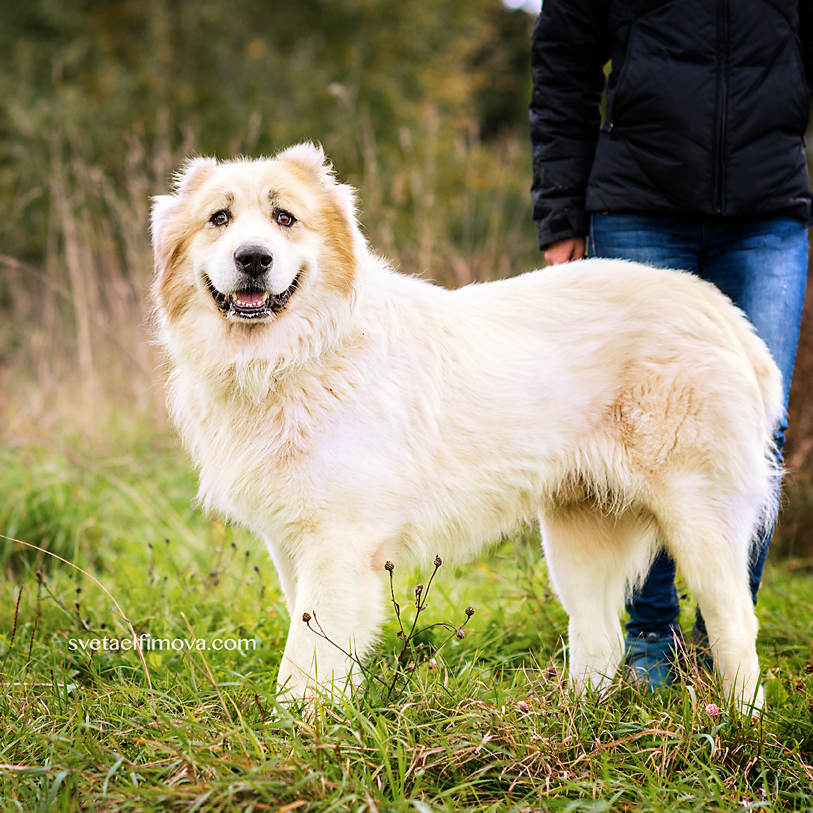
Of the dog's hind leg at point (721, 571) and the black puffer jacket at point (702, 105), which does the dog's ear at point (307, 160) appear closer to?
the black puffer jacket at point (702, 105)

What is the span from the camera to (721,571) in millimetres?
2281

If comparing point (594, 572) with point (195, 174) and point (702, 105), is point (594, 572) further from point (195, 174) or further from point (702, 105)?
point (195, 174)

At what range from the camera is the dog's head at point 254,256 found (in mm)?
2178

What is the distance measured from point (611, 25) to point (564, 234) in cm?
70

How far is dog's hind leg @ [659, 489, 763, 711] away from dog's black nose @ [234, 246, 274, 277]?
1412 mm

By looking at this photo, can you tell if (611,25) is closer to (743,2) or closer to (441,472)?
(743,2)

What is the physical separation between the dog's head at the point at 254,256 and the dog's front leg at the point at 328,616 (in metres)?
0.60

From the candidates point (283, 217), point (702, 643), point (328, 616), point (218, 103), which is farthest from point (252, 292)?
point (218, 103)

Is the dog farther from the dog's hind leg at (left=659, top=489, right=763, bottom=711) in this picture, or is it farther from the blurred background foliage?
the blurred background foliage

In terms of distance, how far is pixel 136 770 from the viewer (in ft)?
5.60

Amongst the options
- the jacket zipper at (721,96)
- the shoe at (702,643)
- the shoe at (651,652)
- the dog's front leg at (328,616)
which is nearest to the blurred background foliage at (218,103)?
the jacket zipper at (721,96)

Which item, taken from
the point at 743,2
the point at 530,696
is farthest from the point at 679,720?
the point at 743,2

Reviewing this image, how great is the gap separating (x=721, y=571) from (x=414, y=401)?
41.8 inches

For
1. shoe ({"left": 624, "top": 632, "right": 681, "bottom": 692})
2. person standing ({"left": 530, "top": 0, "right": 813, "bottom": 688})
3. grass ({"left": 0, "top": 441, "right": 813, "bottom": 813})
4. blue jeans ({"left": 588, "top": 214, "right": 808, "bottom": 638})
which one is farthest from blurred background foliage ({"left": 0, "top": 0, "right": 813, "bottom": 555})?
shoe ({"left": 624, "top": 632, "right": 681, "bottom": 692})
